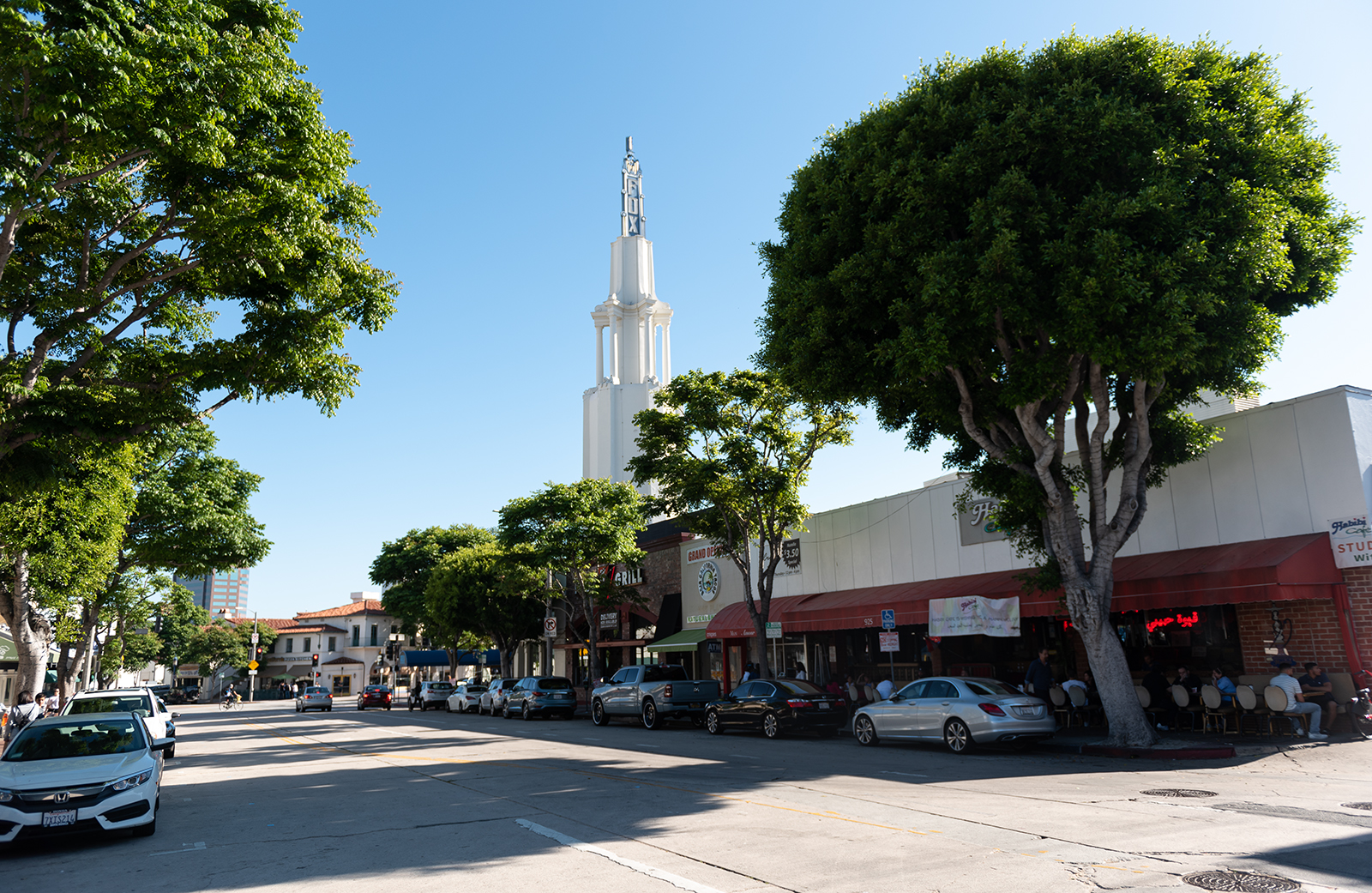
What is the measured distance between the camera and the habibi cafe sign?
15.3 meters

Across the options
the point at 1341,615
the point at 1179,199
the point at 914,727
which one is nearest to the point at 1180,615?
the point at 1341,615

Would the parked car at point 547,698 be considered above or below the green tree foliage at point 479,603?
below

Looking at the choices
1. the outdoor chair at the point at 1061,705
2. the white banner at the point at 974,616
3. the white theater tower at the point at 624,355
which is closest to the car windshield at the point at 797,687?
the white banner at the point at 974,616

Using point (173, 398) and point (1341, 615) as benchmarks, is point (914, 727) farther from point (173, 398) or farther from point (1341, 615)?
point (173, 398)

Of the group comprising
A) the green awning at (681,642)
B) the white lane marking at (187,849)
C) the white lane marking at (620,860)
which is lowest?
the white lane marking at (187,849)

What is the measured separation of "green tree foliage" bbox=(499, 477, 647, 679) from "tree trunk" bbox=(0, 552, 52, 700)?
1689cm

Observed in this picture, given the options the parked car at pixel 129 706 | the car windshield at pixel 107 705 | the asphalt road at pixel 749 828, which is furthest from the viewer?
the car windshield at pixel 107 705

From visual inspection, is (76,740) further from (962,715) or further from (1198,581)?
(1198,581)

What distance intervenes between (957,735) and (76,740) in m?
14.0

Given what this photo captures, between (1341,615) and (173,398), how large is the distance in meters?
20.1

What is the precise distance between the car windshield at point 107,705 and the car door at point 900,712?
49.4ft

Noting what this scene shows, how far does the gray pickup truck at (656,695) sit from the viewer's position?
25438 mm

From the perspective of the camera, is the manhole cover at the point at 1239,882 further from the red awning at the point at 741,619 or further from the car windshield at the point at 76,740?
the red awning at the point at 741,619

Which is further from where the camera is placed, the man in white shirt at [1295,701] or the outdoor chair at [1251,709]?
the outdoor chair at [1251,709]
